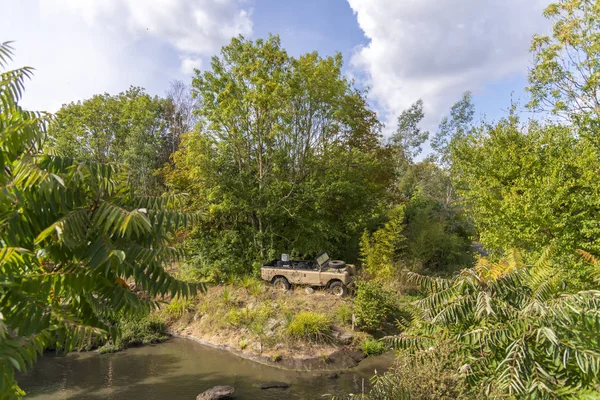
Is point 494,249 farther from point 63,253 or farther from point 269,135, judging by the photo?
point 63,253

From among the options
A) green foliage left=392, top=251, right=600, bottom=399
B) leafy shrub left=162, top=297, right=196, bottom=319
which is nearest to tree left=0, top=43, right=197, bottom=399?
green foliage left=392, top=251, right=600, bottom=399

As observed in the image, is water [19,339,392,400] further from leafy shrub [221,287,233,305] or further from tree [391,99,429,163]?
tree [391,99,429,163]

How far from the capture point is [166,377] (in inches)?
344

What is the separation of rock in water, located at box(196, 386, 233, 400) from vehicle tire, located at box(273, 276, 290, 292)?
4526mm

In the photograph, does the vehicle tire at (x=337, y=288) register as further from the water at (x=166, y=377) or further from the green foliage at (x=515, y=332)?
the green foliage at (x=515, y=332)

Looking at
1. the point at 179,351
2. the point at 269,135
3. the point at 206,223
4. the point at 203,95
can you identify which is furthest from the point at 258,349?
the point at 203,95

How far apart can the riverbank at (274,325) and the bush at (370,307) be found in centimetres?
36

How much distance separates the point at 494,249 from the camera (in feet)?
33.7

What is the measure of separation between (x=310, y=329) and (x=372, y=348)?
5.94 feet

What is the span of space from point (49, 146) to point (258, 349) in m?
8.59

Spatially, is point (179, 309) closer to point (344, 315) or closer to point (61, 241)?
point (344, 315)

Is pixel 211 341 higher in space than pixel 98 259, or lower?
lower

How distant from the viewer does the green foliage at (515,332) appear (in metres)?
2.84

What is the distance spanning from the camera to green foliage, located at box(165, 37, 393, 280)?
41.6ft
